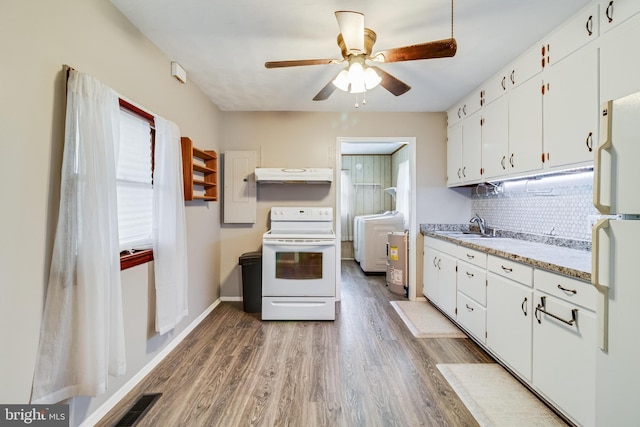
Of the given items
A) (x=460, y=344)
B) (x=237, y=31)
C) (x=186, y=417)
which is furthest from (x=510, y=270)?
(x=237, y=31)

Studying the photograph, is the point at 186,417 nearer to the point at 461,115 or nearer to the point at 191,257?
the point at 191,257

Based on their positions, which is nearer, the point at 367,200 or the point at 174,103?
the point at 174,103

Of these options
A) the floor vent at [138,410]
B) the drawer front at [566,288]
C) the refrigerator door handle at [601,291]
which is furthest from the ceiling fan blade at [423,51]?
the floor vent at [138,410]

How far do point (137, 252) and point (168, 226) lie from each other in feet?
0.85

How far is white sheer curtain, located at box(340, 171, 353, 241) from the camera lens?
6.14 meters

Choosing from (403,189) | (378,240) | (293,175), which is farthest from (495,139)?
(378,240)

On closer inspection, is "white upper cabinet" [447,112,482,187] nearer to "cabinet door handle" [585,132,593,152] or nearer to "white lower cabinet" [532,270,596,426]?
"cabinet door handle" [585,132,593,152]

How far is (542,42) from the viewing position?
1989 mm

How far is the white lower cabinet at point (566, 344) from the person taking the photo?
4.47 ft

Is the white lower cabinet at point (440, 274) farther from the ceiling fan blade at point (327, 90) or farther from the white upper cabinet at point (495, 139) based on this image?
the ceiling fan blade at point (327, 90)

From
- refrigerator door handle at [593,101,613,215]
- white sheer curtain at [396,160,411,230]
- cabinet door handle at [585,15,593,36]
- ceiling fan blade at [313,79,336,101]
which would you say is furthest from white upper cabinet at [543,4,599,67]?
white sheer curtain at [396,160,411,230]

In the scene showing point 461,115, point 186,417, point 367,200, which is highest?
point 461,115

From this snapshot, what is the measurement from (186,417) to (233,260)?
2.06 metres

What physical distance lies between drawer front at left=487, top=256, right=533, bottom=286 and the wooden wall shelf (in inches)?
100
